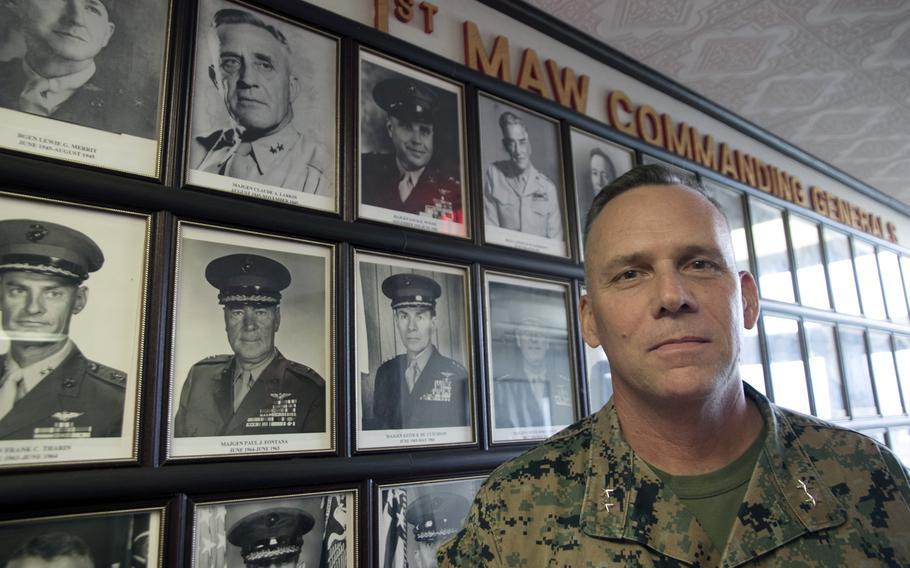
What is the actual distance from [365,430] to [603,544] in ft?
2.60

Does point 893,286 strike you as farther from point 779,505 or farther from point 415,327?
point 779,505

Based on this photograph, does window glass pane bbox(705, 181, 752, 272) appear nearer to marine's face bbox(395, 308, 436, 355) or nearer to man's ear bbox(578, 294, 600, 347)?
marine's face bbox(395, 308, 436, 355)

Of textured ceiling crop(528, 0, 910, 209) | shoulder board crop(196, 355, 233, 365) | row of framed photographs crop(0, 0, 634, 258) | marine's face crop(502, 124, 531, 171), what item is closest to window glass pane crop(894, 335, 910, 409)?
textured ceiling crop(528, 0, 910, 209)

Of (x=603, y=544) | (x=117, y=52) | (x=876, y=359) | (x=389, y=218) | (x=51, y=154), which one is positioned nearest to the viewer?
(x=603, y=544)

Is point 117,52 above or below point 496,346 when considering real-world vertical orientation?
above

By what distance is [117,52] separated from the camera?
136cm

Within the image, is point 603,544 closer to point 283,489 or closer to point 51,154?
point 283,489

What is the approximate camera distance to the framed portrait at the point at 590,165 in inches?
92.2

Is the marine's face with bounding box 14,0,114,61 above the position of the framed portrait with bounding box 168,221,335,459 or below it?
above

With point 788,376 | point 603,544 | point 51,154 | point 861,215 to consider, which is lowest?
point 603,544

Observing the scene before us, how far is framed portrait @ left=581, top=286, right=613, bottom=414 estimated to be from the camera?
7.18 ft

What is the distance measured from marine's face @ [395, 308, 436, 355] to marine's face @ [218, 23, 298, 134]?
64cm

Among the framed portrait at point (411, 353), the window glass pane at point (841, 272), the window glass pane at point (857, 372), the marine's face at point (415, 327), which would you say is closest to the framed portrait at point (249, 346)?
the framed portrait at point (411, 353)

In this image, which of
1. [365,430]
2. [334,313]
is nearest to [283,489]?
[365,430]
